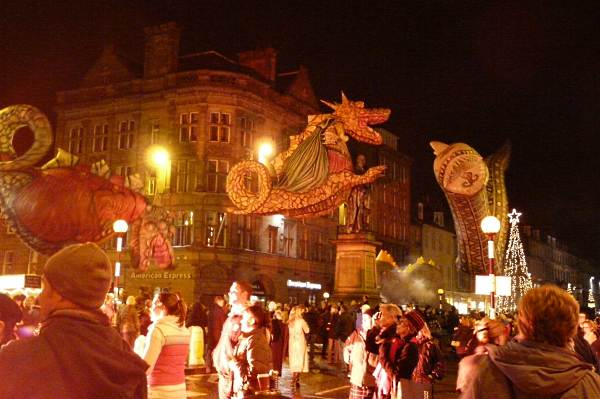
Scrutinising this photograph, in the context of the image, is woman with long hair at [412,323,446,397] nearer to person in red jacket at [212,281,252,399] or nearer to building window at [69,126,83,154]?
person in red jacket at [212,281,252,399]

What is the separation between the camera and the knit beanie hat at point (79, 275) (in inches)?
113

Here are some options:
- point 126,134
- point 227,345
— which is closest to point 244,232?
point 126,134

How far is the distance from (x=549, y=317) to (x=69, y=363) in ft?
7.12

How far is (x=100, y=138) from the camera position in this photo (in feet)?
155

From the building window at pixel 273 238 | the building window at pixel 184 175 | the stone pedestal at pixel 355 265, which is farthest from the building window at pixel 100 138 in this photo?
the stone pedestal at pixel 355 265

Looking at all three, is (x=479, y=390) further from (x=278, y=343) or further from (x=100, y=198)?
Result: (x=100, y=198)

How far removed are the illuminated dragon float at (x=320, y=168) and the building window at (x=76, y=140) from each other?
28217 mm

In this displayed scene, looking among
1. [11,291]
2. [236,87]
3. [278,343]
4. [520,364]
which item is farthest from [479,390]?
[236,87]

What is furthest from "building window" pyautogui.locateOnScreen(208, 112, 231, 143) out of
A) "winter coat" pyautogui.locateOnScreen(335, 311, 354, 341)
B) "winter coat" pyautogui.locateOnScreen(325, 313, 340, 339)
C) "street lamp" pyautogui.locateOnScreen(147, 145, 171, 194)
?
"winter coat" pyautogui.locateOnScreen(335, 311, 354, 341)

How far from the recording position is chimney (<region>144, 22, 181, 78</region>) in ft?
148

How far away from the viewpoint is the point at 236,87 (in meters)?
43.3

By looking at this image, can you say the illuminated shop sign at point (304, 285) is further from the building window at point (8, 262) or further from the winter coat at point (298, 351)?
the winter coat at point (298, 351)

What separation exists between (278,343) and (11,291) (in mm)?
14351

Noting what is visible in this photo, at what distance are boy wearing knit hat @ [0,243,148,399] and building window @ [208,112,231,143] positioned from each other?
134 feet
